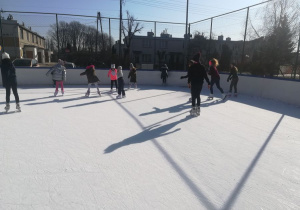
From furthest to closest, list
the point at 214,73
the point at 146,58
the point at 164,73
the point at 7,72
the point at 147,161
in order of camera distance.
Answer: the point at 146,58 → the point at 164,73 → the point at 214,73 → the point at 7,72 → the point at 147,161

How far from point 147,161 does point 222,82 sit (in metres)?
9.35

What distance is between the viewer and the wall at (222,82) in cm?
785

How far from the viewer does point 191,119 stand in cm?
536

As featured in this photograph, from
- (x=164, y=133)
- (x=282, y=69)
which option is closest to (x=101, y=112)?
(x=164, y=133)

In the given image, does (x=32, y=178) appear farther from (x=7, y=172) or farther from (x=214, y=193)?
(x=214, y=193)

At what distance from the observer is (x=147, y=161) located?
3.00 meters

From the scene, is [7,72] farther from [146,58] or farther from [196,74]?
[146,58]

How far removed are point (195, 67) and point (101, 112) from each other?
278 centimetres

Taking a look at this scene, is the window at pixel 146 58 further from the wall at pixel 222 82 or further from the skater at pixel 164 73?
the skater at pixel 164 73

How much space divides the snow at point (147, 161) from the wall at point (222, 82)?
2.90 m

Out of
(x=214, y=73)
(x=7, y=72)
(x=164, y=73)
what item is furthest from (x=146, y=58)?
(x=7, y=72)

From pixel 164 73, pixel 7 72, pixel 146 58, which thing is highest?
pixel 146 58

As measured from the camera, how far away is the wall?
7.85 meters

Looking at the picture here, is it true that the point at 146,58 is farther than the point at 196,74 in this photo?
Yes
